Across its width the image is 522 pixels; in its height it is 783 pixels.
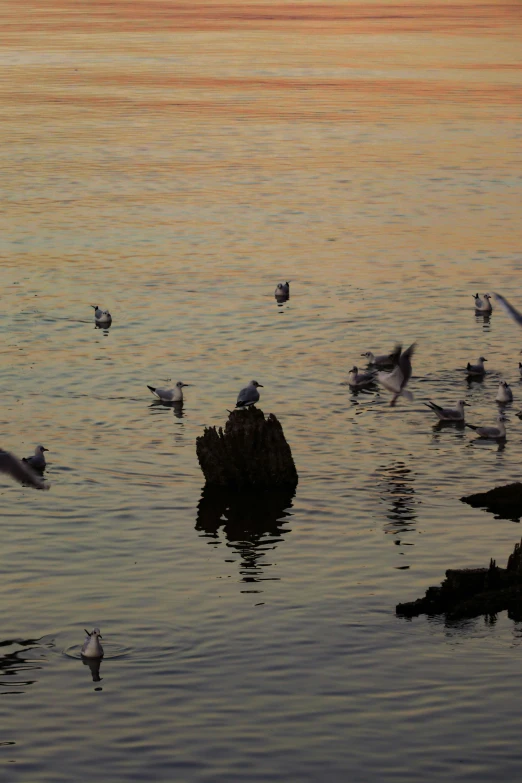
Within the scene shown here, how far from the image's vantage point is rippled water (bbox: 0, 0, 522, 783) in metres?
19.0

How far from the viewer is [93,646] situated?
2038 centimetres

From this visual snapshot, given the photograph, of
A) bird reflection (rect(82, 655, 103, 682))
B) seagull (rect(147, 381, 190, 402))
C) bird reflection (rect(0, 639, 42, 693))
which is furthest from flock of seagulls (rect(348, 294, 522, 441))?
bird reflection (rect(0, 639, 42, 693))

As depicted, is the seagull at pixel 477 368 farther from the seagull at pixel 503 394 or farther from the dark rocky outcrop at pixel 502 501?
the dark rocky outcrop at pixel 502 501

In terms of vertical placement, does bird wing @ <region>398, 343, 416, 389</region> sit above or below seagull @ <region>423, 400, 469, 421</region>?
above

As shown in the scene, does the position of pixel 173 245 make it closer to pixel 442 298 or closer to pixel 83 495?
pixel 442 298

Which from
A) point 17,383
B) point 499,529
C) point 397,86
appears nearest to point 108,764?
point 499,529

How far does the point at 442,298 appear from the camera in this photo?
4594 cm

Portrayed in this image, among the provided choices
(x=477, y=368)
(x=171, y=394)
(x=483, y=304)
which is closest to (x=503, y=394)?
(x=477, y=368)

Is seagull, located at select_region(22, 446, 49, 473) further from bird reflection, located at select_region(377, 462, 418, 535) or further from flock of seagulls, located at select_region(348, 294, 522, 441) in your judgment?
flock of seagulls, located at select_region(348, 294, 522, 441)

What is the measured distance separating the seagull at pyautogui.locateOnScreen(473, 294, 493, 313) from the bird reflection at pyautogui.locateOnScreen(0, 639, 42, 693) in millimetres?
24537

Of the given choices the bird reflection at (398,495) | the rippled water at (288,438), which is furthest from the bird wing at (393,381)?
the bird reflection at (398,495)

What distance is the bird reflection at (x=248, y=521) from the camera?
25.0 m

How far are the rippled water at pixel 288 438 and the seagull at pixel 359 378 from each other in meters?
0.30

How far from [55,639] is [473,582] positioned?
5997 millimetres
